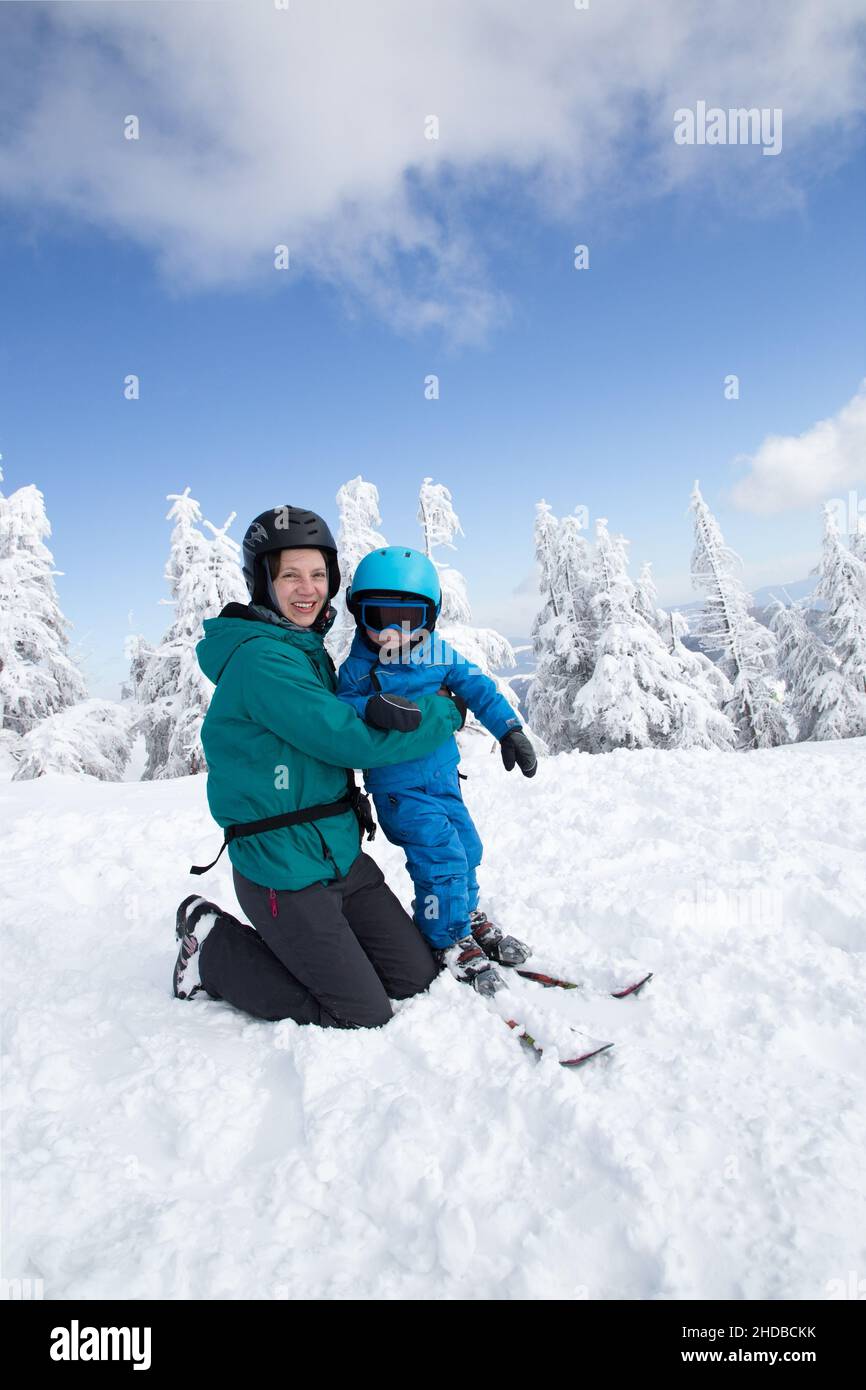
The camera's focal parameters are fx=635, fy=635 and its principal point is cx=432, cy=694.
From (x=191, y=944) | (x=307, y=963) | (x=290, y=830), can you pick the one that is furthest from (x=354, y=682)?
(x=191, y=944)

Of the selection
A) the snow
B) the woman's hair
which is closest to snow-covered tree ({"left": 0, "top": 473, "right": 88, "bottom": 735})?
the snow

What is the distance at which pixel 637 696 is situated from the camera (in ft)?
66.4

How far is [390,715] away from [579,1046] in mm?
1738

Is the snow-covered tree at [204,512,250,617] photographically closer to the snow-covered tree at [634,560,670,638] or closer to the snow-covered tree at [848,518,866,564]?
the snow-covered tree at [634,560,670,638]

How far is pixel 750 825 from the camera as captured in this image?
584 cm

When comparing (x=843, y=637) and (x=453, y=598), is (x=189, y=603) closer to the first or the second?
(x=453, y=598)

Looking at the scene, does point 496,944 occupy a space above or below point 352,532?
below

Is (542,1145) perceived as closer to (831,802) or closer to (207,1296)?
(207,1296)

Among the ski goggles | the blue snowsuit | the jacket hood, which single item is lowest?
the blue snowsuit

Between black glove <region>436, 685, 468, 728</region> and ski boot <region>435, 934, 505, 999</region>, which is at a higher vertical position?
black glove <region>436, 685, 468, 728</region>

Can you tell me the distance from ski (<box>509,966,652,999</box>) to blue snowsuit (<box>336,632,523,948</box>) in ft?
1.47

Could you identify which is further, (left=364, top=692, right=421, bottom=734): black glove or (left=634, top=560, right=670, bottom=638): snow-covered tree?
(left=634, top=560, right=670, bottom=638): snow-covered tree

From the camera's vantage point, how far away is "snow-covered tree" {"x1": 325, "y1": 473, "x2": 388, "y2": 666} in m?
19.7
